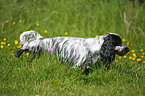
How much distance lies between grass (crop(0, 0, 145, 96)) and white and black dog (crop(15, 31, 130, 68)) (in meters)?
0.13

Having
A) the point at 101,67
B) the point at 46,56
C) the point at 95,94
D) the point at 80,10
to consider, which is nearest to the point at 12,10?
the point at 80,10

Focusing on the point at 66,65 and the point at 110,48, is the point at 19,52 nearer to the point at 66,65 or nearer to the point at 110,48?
the point at 66,65

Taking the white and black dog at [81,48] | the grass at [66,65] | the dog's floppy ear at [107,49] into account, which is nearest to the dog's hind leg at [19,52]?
the white and black dog at [81,48]

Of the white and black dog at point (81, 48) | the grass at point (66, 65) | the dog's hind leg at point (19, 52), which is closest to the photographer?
the grass at point (66, 65)

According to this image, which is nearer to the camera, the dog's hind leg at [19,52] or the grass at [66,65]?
the grass at [66,65]

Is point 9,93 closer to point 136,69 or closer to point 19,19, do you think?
point 136,69

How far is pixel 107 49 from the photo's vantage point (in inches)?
118

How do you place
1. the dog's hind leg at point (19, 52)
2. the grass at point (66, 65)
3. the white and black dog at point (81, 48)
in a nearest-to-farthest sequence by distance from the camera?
1. the grass at point (66, 65)
2. the white and black dog at point (81, 48)
3. the dog's hind leg at point (19, 52)

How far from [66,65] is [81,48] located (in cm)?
37

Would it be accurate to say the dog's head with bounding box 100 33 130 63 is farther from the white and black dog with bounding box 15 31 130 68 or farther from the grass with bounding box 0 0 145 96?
the grass with bounding box 0 0 145 96

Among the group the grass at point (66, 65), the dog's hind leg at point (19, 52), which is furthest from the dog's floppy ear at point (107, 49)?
the dog's hind leg at point (19, 52)

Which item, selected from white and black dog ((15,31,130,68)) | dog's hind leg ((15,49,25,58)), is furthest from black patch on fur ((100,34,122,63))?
dog's hind leg ((15,49,25,58))

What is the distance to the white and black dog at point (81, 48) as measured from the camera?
2973mm

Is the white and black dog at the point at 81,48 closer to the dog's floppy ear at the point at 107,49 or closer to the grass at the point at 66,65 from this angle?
the dog's floppy ear at the point at 107,49
